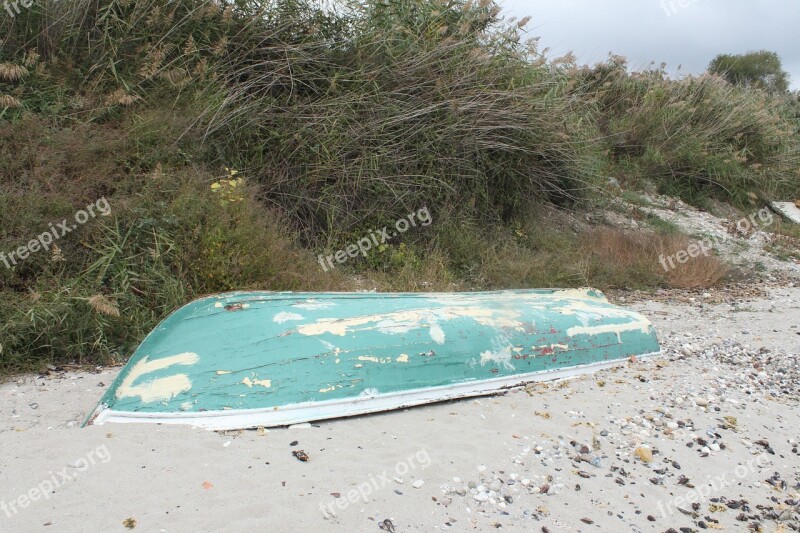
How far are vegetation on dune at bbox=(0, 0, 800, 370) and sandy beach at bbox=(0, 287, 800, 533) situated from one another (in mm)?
1107

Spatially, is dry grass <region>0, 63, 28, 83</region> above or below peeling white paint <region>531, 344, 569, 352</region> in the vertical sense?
above

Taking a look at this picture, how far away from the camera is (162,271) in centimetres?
467

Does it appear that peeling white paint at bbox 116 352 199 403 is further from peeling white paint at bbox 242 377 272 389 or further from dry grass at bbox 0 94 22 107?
dry grass at bbox 0 94 22 107

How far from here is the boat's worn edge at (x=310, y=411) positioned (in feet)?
9.64

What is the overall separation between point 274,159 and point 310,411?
3.51 m

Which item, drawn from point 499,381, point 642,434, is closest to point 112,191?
point 499,381

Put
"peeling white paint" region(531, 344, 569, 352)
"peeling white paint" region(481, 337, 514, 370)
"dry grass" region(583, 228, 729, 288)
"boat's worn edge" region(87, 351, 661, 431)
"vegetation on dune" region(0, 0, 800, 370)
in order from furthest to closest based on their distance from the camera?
"dry grass" region(583, 228, 729, 288) → "vegetation on dune" region(0, 0, 800, 370) → "peeling white paint" region(531, 344, 569, 352) → "peeling white paint" region(481, 337, 514, 370) → "boat's worn edge" region(87, 351, 661, 431)

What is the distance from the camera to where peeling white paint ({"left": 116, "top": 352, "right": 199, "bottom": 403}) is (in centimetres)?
299

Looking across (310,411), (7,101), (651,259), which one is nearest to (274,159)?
(7,101)

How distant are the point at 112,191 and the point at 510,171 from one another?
4236mm

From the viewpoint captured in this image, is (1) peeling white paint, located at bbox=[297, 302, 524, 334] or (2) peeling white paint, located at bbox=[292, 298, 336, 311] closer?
(1) peeling white paint, located at bbox=[297, 302, 524, 334]

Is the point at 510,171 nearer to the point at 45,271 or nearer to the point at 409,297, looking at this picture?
the point at 409,297

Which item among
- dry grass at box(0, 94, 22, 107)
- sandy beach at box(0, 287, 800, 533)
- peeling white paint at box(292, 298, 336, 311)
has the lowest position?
sandy beach at box(0, 287, 800, 533)

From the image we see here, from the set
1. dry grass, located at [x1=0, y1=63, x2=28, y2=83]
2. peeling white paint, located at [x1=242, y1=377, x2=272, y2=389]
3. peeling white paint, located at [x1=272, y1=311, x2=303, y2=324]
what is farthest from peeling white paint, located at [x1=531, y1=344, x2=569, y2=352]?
dry grass, located at [x1=0, y1=63, x2=28, y2=83]
